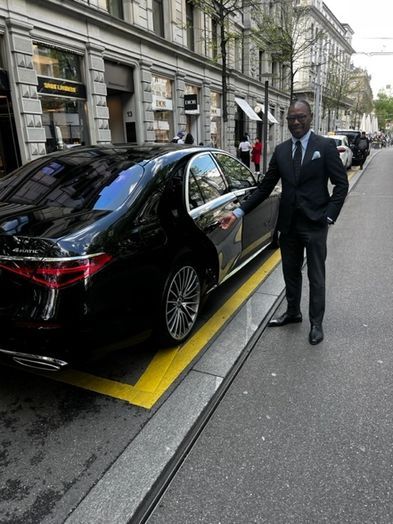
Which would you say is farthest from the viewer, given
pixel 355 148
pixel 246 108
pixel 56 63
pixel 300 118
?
pixel 246 108

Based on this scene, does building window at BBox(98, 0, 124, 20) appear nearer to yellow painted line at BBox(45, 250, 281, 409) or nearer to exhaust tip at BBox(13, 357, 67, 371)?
yellow painted line at BBox(45, 250, 281, 409)

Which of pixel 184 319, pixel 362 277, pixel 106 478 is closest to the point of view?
pixel 106 478

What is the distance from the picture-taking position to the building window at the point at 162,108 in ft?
57.5

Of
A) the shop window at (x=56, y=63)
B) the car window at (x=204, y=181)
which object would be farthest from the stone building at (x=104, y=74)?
the car window at (x=204, y=181)

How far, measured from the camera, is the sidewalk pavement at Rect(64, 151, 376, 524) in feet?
6.56

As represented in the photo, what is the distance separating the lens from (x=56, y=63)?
12.6 meters

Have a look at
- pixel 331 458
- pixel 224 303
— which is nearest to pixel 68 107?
Result: pixel 224 303

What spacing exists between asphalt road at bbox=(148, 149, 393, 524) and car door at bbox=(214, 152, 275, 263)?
50.2 inches

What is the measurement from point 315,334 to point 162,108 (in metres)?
16.4

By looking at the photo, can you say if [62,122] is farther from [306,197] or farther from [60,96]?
[306,197]

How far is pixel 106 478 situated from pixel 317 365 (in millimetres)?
1785

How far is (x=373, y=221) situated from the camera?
848 centimetres

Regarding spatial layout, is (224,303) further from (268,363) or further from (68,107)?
(68,107)

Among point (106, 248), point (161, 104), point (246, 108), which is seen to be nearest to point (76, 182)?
point (106, 248)
